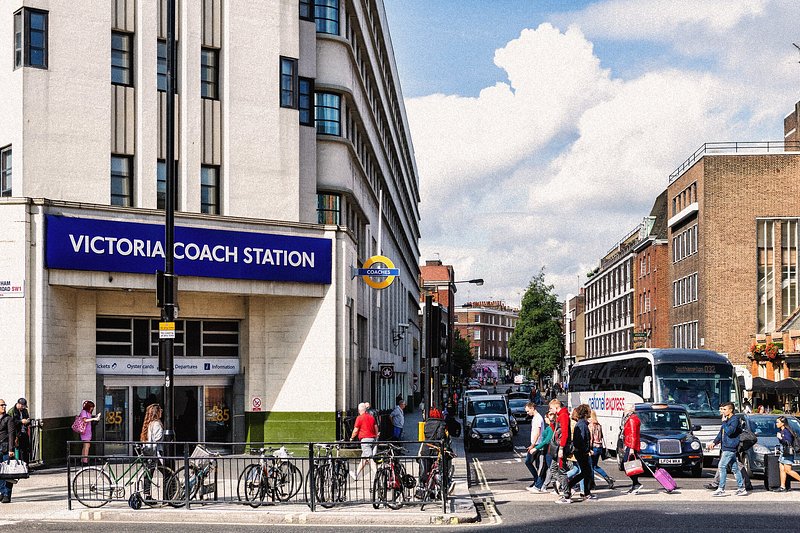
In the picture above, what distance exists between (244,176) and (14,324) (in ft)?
26.3

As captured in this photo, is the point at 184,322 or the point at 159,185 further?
the point at 184,322

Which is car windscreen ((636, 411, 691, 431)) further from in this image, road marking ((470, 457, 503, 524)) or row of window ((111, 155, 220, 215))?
row of window ((111, 155, 220, 215))

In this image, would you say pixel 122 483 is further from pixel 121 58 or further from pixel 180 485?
pixel 121 58

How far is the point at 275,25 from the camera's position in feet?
98.2

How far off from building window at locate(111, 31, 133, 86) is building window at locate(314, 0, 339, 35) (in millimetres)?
7794

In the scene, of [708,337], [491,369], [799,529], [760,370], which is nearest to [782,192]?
[708,337]

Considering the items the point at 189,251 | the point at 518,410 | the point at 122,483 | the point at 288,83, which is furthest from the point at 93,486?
the point at 518,410

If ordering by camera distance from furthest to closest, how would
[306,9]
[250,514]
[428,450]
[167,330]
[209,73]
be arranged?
[306,9] → [209,73] → [428,450] → [167,330] → [250,514]

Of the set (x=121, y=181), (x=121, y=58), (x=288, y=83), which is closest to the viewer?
(x=121, y=181)

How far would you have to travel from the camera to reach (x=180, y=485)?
56.9 feet

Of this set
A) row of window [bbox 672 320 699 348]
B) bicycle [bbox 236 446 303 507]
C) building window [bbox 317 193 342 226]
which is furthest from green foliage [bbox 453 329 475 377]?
bicycle [bbox 236 446 303 507]

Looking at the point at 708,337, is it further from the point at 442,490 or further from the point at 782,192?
the point at 442,490

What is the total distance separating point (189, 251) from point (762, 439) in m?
14.8

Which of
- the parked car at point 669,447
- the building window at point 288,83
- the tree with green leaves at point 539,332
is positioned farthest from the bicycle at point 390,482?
the tree with green leaves at point 539,332
